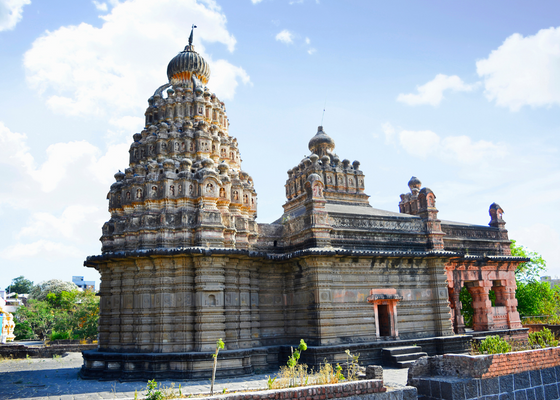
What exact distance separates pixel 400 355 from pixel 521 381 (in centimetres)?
554

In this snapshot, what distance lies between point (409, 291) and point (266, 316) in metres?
6.91

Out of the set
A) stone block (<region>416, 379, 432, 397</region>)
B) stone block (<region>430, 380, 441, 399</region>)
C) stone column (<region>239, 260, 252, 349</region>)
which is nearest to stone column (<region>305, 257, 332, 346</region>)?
stone column (<region>239, 260, 252, 349</region>)

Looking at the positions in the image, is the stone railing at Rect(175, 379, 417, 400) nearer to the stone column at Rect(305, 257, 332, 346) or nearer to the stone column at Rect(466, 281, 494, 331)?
the stone column at Rect(305, 257, 332, 346)

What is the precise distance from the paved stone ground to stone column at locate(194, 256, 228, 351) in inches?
67.8

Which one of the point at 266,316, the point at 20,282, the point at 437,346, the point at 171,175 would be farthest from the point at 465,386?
the point at 20,282

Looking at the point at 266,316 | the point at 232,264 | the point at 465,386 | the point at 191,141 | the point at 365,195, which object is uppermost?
the point at 191,141

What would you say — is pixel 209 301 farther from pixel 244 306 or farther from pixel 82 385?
pixel 82 385

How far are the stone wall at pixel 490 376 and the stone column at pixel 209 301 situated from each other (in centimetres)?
785

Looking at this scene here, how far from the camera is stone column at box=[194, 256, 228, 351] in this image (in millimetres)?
17156

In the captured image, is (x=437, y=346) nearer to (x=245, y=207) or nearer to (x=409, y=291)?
(x=409, y=291)

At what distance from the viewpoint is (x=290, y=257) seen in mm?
18859

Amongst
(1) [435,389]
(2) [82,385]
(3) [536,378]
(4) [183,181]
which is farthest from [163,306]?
(3) [536,378]

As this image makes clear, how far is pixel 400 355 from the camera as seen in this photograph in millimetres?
18109

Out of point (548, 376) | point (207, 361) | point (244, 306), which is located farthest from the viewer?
point (244, 306)
